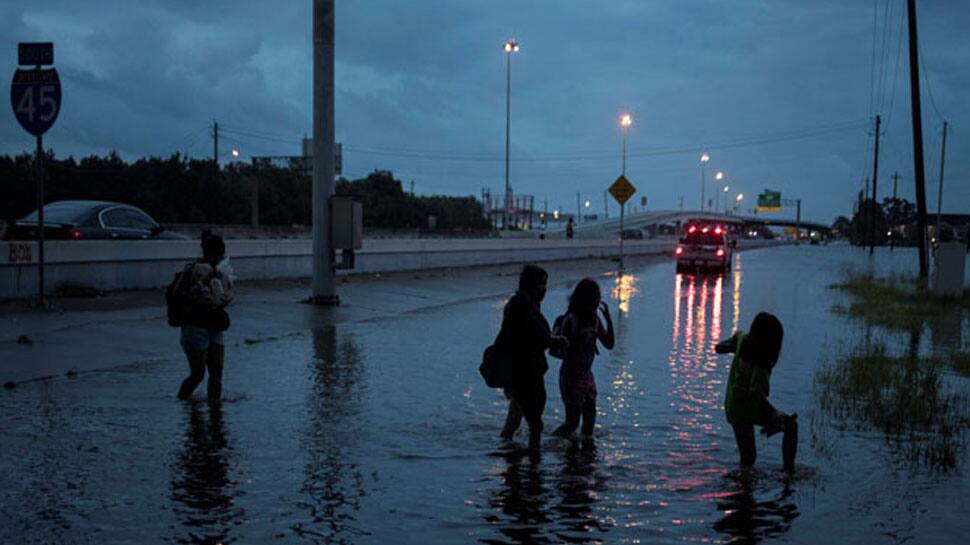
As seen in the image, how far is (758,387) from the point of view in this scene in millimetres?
6598

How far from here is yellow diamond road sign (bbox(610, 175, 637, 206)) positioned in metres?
41.5

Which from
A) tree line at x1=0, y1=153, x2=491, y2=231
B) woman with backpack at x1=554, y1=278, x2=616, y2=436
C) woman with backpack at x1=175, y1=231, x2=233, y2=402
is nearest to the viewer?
woman with backpack at x1=554, y1=278, x2=616, y2=436

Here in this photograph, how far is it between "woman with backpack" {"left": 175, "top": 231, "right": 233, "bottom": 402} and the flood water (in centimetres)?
43

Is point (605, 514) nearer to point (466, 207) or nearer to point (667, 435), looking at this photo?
point (667, 435)

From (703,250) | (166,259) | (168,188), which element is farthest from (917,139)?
(168,188)

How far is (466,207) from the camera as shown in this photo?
150250mm

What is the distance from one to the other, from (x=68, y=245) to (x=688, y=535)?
1374cm

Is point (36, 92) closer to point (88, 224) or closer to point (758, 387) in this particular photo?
point (88, 224)

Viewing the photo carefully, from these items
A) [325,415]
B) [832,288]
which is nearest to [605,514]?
[325,415]

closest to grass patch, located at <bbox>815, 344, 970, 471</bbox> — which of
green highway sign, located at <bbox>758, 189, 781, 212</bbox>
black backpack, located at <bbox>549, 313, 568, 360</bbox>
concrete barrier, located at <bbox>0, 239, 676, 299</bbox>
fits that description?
black backpack, located at <bbox>549, 313, 568, 360</bbox>

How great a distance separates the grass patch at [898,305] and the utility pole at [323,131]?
10440 mm

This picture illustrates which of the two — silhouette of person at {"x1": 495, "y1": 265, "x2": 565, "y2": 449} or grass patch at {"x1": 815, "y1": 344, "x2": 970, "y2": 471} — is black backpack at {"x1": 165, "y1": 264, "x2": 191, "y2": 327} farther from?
grass patch at {"x1": 815, "y1": 344, "x2": 970, "y2": 471}

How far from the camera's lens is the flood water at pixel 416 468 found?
5.47m

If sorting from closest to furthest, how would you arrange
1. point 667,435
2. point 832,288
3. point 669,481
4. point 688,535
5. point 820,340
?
point 688,535 < point 669,481 < point 667,435 < point 820,340 < point 832,288
